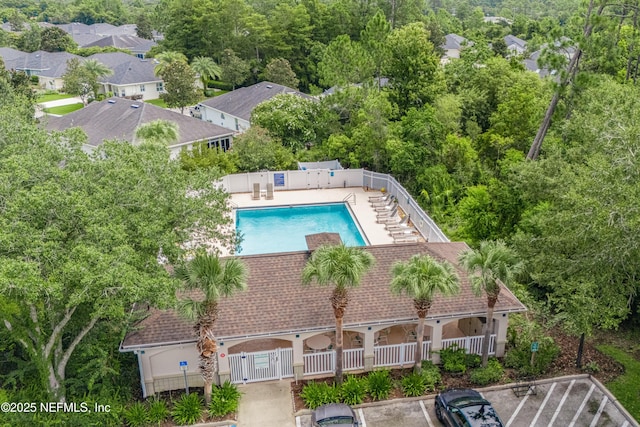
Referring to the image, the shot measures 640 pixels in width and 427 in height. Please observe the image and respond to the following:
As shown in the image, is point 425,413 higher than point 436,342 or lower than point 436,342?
lower

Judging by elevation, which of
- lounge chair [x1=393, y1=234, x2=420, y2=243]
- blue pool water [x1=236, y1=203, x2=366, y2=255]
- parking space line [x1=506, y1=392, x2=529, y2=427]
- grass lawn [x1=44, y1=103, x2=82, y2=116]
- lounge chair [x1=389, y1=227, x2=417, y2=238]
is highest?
parking space line [x1=506, y1=392, x2=529, y2=427]

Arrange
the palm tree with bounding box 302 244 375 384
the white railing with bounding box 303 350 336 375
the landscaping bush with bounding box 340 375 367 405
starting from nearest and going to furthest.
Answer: the palm tree with bounding box 302 244 375 384, the landscaping bush with bounding box 340 375 367 405, the white railing with bounding box 303 350 336 375

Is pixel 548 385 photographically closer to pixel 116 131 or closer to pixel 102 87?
pixel 116 131

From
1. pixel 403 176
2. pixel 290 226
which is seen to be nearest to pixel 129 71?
pixel 290 226

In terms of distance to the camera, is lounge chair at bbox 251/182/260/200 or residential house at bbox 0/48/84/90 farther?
residential house at bbox 0/48/84/90

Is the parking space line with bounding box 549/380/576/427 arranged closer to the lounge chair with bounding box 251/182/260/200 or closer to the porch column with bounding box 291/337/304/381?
the porch column with bounding box 291/337/304/381

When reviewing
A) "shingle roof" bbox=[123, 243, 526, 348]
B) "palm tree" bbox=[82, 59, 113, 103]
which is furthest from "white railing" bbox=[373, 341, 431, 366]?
"palm tree" bbox=[82, 59, 113, 103]

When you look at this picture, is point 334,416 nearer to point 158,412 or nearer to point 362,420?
point 362,420
